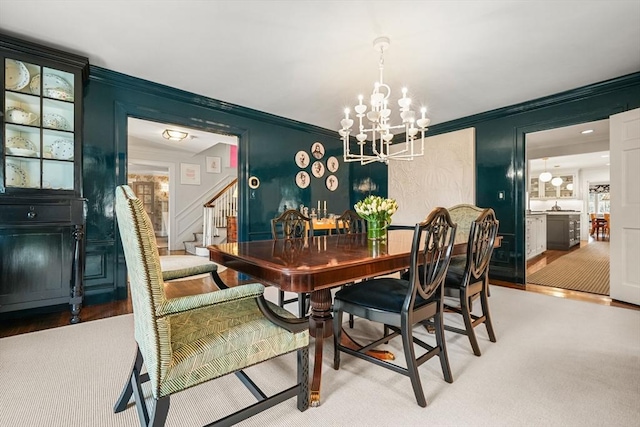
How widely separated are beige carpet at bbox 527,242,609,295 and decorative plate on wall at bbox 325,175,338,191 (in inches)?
129

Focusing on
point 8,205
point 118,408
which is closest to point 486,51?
point 118,408

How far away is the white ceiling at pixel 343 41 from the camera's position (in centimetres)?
201

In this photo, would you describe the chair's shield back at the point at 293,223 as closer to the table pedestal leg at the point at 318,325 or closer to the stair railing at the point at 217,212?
the table pedestal leg at the point at 318,325

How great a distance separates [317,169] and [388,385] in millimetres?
3859

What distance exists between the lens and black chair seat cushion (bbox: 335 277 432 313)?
1569 millimetres

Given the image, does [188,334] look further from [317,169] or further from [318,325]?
[317,169]

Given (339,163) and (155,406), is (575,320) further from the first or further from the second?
(339,163)

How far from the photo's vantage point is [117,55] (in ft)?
8.71

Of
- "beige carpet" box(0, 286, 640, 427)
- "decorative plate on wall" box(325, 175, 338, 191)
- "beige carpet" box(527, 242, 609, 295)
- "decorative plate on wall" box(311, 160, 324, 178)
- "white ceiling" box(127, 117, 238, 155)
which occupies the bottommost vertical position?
"beige carpet" box(0, 286, 640, 427)

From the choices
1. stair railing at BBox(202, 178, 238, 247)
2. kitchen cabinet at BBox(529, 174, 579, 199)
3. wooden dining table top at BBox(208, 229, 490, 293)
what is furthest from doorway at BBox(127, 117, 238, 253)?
kitchen cabinet at BBox(529, 174, 579, 199)

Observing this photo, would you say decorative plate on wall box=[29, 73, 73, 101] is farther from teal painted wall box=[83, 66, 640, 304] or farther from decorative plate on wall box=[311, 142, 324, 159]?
decorative plate on wall box=[311, 142, 324, 159]

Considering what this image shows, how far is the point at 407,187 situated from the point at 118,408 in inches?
187

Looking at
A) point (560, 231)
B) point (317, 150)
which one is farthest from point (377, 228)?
point (560, 231)

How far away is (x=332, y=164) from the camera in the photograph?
5.27 meters
